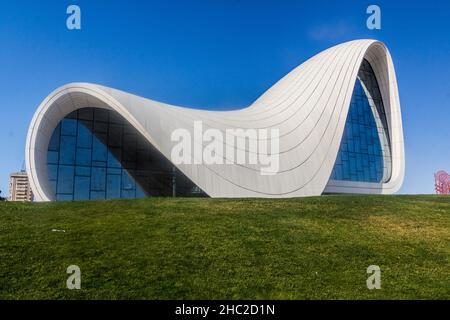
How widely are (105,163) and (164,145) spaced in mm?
4154

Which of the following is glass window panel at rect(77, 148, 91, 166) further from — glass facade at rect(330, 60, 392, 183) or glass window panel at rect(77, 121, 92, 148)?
glass facade at rect(330, 60, 392, 183)

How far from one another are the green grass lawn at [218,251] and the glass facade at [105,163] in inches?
267

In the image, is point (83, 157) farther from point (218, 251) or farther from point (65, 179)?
point (218, 251)

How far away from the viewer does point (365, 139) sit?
3434 cm

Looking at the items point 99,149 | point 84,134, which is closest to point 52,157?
point 84,134

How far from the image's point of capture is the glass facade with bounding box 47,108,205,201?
68.6 feet

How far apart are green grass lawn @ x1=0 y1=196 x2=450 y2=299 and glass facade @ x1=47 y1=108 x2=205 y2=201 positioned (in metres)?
6.79

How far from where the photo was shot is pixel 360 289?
784 cm

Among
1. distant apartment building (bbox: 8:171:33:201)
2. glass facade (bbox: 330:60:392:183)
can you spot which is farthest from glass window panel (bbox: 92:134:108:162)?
distant apartment building (bbox: 8:171:33:201)

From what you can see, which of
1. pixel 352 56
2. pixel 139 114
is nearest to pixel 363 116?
pixel 352 56

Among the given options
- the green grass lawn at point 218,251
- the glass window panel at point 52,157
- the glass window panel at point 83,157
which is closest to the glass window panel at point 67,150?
the glass window panel at point 52,157

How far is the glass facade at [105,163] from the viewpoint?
824 inches

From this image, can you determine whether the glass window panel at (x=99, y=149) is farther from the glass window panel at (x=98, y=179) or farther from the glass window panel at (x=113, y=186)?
the glass window panel at (x=113, y=186)
